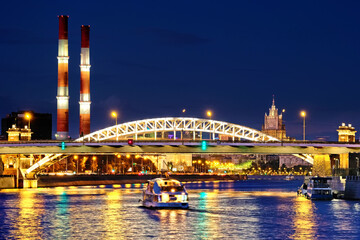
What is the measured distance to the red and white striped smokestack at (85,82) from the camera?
16412 cm

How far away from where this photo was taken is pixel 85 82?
164 m

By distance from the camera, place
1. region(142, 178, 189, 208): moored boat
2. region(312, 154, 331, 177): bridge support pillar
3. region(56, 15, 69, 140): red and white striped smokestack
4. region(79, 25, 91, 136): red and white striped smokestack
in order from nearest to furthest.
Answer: region(142, 178, 189, 208): moored boat, region(312, 154, 331, 177): bridge support pillar, region(56, 15, 69, 140): red and white striped smokestack, region(79, 25, 91, 136): red and white striped smokestack

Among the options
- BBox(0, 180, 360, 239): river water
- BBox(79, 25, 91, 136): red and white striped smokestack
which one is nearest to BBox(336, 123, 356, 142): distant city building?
BBox(79, 25, 91, 136): red and white striped smokestack

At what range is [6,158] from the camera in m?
152

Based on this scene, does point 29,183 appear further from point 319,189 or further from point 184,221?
point 184,221

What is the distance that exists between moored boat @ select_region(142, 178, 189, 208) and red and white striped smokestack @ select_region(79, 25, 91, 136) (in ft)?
308

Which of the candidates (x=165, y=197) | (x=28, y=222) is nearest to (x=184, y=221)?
(x=165, y=197)

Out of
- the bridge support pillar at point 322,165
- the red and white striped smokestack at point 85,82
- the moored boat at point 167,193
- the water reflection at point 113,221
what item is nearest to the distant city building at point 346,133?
the bridge support pillar at point 322,165

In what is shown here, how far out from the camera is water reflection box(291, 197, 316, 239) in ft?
173

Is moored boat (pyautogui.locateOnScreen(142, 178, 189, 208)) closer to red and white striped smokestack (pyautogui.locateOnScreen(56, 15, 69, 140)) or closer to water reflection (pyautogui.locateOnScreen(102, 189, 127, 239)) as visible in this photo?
water reflection (pyautogui.locateOnScreen(102, 189, 127, 239))

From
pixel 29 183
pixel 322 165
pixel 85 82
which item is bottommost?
pixel 29 183

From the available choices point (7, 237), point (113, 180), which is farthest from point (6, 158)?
point (7, 237)

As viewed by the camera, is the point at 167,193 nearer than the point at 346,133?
Yes

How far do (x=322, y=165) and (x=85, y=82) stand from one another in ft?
184
